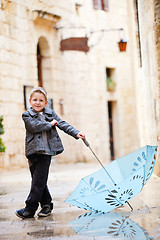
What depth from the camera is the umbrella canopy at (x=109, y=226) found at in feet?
12.8

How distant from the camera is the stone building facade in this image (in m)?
12.4

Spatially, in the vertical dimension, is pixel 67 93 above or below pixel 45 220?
above

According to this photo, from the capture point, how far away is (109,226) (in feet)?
14.1

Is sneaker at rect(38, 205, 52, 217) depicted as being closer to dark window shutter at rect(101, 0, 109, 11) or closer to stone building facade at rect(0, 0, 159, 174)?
stone building facade at rect(0, 0, 159, 174)

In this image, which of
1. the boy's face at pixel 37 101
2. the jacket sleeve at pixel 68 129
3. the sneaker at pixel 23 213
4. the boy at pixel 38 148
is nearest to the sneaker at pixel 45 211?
the boy at pixel 38 148

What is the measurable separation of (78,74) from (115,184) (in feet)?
40.7

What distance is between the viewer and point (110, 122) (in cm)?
2064

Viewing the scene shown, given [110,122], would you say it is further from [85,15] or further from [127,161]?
[127,161]

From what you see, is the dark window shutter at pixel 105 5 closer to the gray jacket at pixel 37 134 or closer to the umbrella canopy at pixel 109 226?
the gray jacket at pixel 37 134

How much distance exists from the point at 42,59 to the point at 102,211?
11.1m

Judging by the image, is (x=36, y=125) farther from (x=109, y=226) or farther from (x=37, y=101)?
(x=109, y=226)

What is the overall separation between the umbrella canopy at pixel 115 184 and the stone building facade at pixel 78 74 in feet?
9.28

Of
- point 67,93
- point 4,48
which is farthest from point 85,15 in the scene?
point 4,48

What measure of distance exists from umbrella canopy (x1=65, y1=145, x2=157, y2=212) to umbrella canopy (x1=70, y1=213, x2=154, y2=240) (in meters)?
0.12
